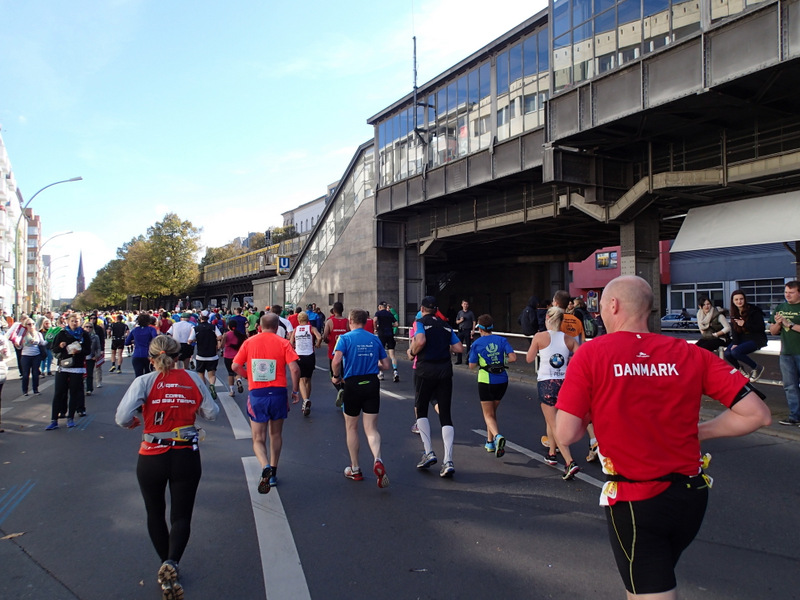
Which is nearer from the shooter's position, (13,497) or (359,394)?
(13,497)

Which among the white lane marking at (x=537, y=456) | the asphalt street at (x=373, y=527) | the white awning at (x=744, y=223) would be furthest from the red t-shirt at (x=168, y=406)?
A: the white awning at (x=744, y=223)

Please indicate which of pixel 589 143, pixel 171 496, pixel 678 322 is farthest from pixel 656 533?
pixel 678 322

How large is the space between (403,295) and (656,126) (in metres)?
16.4

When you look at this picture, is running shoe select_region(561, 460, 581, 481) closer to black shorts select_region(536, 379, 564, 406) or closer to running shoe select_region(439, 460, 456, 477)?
black shorts select_region(536, 379, 564, 406)

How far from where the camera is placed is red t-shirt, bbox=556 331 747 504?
218 cm

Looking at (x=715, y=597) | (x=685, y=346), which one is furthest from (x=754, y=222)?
(x=685, y=346)

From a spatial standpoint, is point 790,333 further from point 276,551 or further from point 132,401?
point 132,401

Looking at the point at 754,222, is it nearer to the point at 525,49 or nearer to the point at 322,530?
the point at 525,49

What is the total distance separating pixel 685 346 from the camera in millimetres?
2252

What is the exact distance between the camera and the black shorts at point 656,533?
2.12 metres

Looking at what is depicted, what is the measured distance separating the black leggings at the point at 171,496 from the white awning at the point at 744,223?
1529 cm

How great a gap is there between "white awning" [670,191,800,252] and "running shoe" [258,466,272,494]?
46.7 ft

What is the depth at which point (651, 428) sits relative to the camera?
2.18 metres

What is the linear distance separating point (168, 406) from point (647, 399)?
3.00 meters
